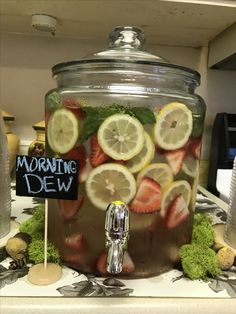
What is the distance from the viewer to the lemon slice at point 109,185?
0.42m

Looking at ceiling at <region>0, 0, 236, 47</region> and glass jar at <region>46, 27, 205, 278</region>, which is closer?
glass jar at <region>46, 27, 205, 278</region>

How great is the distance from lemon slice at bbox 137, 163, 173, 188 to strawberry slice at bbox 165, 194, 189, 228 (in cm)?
3

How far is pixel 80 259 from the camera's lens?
17.8 inches

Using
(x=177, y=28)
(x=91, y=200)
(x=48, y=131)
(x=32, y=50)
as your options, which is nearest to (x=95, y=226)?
(x=91, y=200)

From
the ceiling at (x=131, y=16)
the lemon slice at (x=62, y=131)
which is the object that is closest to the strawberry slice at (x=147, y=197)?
the lemon slice at (x=62, y=131)

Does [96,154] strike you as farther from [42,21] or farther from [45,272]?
[42,21]

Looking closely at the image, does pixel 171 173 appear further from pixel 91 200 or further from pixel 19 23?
pixel 19 23

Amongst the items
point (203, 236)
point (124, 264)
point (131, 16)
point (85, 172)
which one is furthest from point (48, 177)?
point (131, 16)

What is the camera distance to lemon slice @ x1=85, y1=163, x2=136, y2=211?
0.42 m

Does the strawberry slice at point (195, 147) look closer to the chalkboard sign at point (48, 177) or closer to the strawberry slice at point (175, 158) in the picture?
the strawberry slice at point (175, 158)

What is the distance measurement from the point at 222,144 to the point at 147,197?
0.60 meters

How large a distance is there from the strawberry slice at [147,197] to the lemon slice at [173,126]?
52 millimetres

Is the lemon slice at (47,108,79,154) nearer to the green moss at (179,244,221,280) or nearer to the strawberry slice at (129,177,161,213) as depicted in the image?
the strawberry slice at (129,177,161,213)

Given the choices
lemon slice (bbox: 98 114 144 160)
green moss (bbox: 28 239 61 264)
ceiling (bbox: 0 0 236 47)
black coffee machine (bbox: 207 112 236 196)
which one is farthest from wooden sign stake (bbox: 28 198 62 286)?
black coffee machine (bbox: 207 112 236 196)
